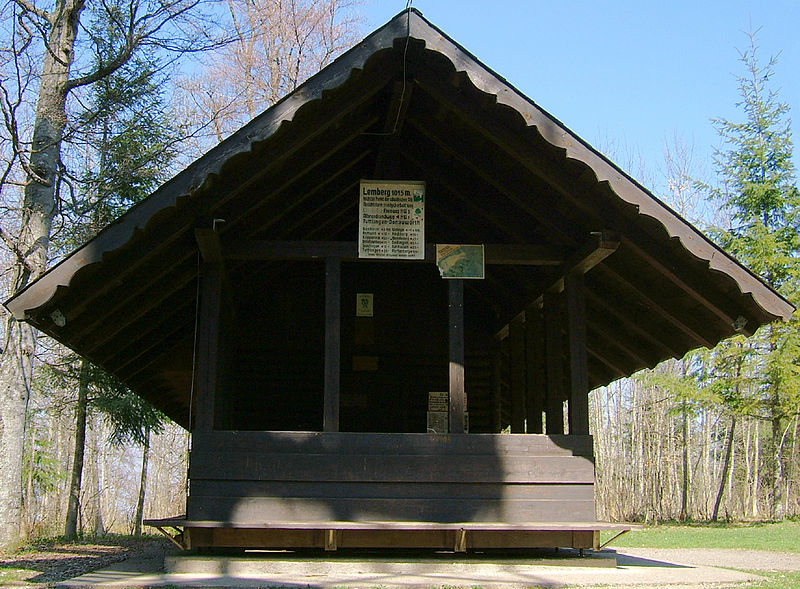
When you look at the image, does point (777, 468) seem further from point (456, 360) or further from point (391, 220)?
point (391, 220)

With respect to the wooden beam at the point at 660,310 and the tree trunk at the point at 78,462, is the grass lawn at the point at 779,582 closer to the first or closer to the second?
the wooden beam at the point at 660,310

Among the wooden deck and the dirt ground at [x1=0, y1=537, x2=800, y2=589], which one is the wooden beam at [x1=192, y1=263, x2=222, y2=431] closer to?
the wooden deck

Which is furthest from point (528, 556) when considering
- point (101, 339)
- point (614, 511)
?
point (614, 511)

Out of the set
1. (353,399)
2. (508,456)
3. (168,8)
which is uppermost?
(168,8)

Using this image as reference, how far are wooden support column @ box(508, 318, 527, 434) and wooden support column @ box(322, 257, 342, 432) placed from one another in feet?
12.9

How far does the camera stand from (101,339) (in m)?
8.98

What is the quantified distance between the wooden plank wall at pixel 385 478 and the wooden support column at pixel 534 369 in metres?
2.37

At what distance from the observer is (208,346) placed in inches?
307

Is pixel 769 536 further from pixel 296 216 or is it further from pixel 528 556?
pixel 296 216

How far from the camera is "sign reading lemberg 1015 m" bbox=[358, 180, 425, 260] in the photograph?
27.0 ft

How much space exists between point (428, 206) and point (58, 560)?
7485mm

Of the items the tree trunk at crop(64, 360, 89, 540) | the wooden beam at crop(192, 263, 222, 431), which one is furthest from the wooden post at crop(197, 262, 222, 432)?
the tree trunk at crop(64, 360, 89, 540)

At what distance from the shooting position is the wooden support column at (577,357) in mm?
8031

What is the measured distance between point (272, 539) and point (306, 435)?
101 cm
